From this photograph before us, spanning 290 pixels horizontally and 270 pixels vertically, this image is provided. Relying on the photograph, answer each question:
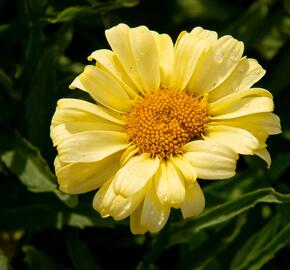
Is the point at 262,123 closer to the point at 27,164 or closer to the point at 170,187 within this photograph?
the point at 170,187

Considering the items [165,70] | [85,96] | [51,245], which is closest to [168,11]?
[85,96]

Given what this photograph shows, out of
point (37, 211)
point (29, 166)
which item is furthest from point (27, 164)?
point (37, 211)

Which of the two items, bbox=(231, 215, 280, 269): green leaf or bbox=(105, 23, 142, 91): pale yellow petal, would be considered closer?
bbox=(105, 23, 142, 91): pale yellow petal

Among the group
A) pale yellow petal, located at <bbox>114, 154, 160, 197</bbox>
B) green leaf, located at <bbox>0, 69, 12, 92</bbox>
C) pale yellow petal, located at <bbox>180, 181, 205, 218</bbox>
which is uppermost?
pale yellow petal, located at <bbox>114, 154, 160, 197</bbox>

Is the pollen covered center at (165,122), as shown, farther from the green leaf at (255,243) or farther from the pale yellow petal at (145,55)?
the green leaf at (255,243)

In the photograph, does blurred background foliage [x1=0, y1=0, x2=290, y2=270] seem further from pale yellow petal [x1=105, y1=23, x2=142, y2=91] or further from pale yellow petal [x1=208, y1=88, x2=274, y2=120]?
pale yellow petal [x1=105, y1=23, x2=142, y2=91]

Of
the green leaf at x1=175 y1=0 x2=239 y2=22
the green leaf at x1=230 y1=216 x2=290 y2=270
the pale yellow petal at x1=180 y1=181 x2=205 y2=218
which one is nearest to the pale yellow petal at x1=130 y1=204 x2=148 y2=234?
the pale yellow petal at x1=180 y1=181 x2=205 y2=218
